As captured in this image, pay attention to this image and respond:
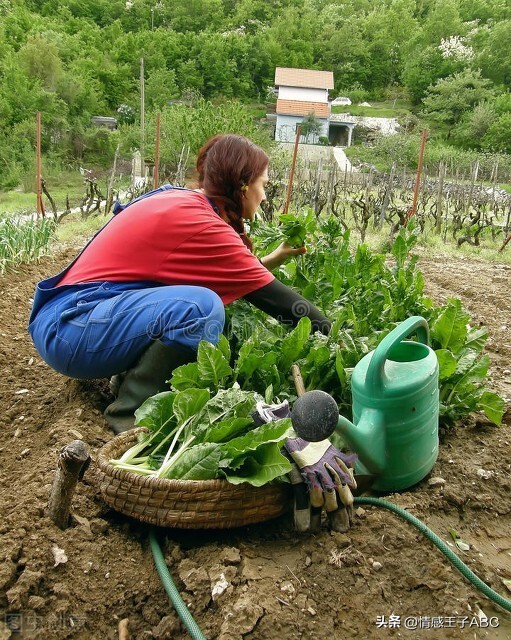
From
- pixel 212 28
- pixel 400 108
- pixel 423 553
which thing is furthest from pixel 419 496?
pixel 212 28

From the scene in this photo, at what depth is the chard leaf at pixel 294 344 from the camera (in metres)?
2.22

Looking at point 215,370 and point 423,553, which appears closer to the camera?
point 423,553

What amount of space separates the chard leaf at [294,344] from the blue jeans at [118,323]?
277mm

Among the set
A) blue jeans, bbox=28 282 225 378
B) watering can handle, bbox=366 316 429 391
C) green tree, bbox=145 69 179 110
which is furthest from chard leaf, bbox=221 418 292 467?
green tree, bbox=145 69 179 110

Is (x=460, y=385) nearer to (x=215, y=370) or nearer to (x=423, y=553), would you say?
(x=423, y=553)

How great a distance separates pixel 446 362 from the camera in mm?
2336

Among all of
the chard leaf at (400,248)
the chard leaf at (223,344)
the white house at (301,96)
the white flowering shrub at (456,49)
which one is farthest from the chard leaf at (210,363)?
the white flowering shrub at (456,49)

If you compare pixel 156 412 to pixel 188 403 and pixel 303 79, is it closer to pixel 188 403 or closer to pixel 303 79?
pixel 188 403

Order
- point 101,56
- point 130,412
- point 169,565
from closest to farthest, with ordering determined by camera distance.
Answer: point 169,565 < point 130,412 < point 101,56

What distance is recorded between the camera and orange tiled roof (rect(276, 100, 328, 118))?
51.0m

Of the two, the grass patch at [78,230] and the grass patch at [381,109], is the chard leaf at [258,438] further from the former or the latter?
the grass patch at [381,109]

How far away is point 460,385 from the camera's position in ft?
8.01

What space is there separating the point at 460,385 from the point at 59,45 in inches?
2277

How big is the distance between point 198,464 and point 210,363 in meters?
0.39
